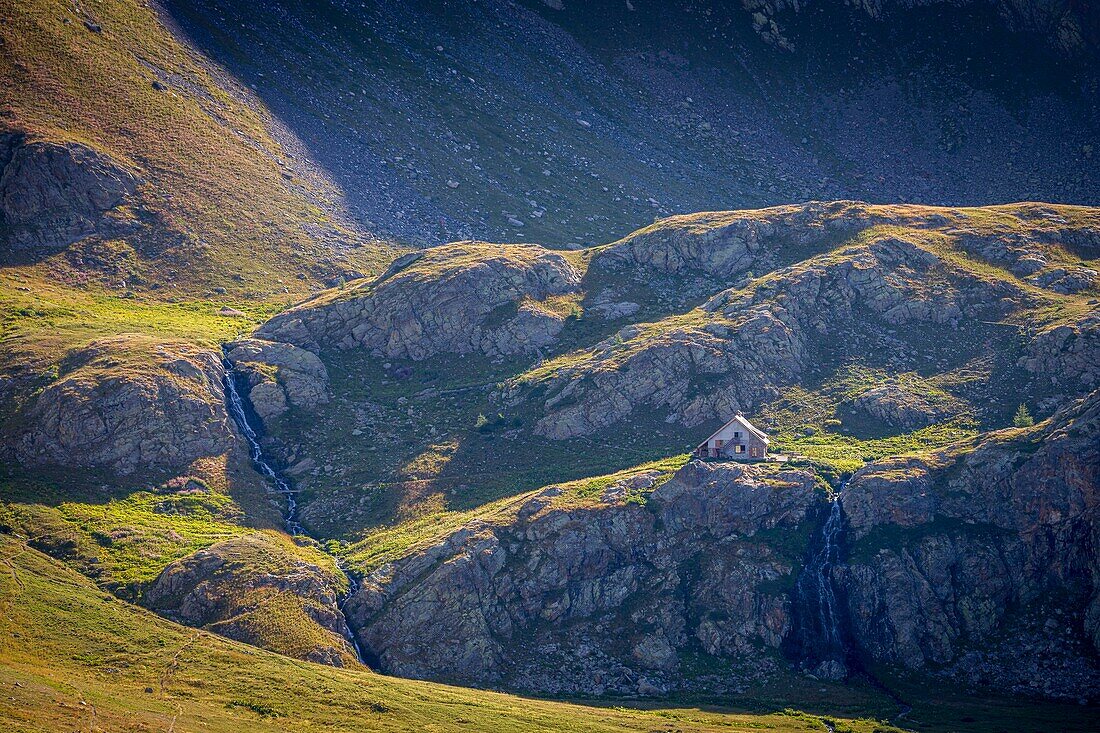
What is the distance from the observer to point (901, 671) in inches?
3105

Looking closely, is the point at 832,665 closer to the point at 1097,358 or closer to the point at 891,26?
the point at 1097,358

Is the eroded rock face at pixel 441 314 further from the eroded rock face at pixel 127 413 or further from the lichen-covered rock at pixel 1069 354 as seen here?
the lichen-covered rock at pixel 1069 354

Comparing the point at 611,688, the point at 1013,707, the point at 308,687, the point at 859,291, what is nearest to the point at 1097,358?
the point at 859,291

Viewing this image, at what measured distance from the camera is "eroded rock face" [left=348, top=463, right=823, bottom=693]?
7938 cm

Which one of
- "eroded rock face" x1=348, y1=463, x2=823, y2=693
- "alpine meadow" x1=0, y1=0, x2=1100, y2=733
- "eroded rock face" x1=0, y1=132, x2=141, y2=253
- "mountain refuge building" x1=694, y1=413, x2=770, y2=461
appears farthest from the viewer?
"eroded rock face" x1=0, y1=132, x2=141, y2=253

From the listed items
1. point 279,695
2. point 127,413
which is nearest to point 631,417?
point 279,695

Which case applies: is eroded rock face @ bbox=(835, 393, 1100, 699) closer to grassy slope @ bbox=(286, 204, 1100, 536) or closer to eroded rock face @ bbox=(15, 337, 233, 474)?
grassy slope @ bbox=(286, 204, 1100, 536)

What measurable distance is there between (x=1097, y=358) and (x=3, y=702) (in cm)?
9099

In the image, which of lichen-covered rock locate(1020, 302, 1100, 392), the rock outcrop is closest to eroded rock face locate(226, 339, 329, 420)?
lichen-covered rock locate(1020, 302, 1100, 392)

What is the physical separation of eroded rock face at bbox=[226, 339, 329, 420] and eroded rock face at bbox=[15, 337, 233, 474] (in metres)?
4.28

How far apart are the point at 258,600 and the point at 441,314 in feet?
141

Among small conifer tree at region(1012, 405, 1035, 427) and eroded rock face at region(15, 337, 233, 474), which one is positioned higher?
small conifer tree at region(1012, 405, 1035, 427)

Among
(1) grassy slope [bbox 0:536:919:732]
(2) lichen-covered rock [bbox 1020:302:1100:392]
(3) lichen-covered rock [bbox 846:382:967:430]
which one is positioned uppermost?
(2) lichen-covered rock [bbox 1020:302:1100:392]

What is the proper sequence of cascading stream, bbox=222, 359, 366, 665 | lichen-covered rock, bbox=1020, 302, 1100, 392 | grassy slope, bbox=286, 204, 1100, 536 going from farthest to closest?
lichen-covered rock, bbox=1020, 302, 1100, 392 < grassy slope, bbox=286, 204, 1100, 536 < cascading stream, bbox=222, 359, 366, 665
